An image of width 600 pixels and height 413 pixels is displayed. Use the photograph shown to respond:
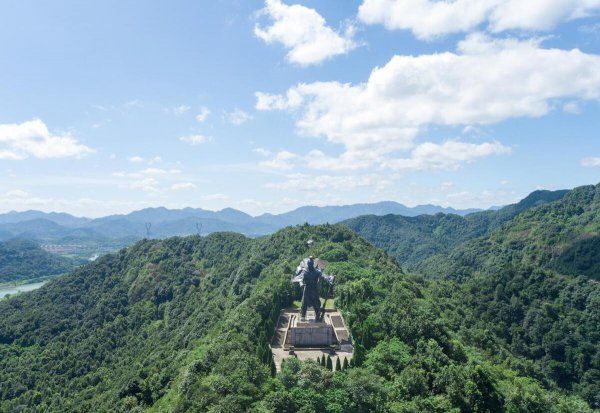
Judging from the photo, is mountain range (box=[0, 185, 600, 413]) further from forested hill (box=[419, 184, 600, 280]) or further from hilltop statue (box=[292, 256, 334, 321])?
hilltop statue (box=[292, 256, 334, 321])

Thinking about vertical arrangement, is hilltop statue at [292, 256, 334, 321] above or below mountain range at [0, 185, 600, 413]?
above

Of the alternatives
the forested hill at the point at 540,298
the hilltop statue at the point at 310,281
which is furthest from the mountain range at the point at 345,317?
the hilltop statue at the point at 310,281

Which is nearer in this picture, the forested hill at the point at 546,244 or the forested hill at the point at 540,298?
the forested hill at the point at 540,298

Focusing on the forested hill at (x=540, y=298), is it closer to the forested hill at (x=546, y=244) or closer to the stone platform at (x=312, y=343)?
the forested hill at (x=546, y=244)

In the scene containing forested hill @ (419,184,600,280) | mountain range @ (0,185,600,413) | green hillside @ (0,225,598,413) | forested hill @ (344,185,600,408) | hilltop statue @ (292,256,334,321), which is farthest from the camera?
forested hill @ (419,184,600,280)

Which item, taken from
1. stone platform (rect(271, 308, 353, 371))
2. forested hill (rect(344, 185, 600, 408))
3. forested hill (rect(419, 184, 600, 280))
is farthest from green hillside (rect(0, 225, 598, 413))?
forested hill (rect(419, 184, 600, 280))

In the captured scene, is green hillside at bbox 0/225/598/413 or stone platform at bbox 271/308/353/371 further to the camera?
stone platform at bbox 271/308/353/371

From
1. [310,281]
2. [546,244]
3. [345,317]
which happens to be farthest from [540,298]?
[310,281]

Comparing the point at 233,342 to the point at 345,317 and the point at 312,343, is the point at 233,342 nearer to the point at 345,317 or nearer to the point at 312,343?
the point at 312,343

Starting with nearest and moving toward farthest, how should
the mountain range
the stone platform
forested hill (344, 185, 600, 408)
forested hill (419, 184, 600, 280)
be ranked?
1. the mountain range
2. the stone platform
3. forested hill (344, 185, 600, 408)
4. forested hill (419, 184, 600, 280)
